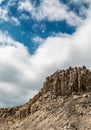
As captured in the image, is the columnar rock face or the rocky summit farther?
the columnar rock face

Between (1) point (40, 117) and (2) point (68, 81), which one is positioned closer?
(1) point (40, 117)

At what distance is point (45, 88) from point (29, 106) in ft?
28.0

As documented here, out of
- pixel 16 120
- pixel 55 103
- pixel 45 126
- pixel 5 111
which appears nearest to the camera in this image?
pixel 45 126

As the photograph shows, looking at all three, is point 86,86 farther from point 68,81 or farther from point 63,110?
point 63,110

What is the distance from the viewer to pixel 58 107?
452 feet

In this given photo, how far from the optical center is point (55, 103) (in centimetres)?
14012

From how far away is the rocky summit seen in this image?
12975 centimetres

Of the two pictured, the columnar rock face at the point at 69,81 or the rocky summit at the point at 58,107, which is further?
the columnar rock face at the point at 69,81

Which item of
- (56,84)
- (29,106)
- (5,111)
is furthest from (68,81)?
(5,111)

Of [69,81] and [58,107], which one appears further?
[69,81]

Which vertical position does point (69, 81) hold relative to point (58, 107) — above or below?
above

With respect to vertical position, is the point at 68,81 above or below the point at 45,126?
above

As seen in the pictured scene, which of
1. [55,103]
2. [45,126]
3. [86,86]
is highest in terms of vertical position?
[86,86]

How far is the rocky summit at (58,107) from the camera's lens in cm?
12975
